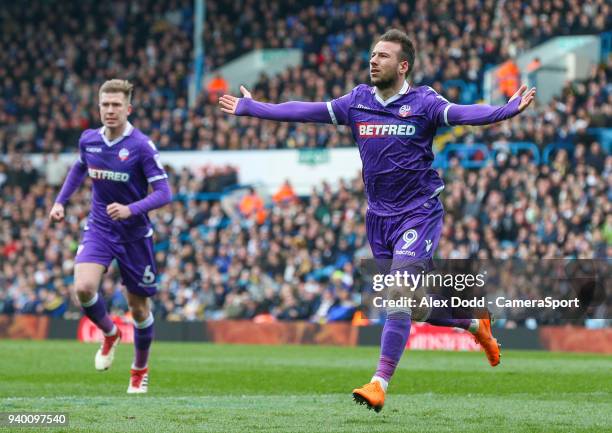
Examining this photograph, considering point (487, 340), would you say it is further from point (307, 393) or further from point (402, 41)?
point (402, 41)

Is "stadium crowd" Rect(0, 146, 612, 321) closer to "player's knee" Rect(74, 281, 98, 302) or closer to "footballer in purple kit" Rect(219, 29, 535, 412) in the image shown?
"player's knee" Rect(74, 281, 98, 302)

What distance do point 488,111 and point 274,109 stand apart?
1.70 meters

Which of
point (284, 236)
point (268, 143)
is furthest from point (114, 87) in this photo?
point (268, 143)

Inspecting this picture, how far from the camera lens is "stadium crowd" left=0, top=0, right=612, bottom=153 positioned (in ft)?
98.5

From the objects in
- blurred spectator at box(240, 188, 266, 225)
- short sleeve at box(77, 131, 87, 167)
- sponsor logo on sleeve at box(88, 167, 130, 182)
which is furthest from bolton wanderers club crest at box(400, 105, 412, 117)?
blurred spectator at box(240, 188, 266, 225)

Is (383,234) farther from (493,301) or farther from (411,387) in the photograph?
(493,301)

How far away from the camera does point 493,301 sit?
21.4 meters

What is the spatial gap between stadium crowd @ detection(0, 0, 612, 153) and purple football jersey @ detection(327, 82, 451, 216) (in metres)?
17.5

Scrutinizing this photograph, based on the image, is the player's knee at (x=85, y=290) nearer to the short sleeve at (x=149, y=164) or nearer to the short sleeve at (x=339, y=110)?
the short sleeve at (x=149, y=164)

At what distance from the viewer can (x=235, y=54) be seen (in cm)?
3684

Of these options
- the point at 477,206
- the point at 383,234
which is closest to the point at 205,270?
the point at 477,206

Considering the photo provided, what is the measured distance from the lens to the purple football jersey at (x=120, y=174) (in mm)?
11852

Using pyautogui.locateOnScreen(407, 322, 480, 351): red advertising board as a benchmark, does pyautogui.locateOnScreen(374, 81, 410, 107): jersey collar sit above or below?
above

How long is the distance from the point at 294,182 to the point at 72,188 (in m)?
19.4
